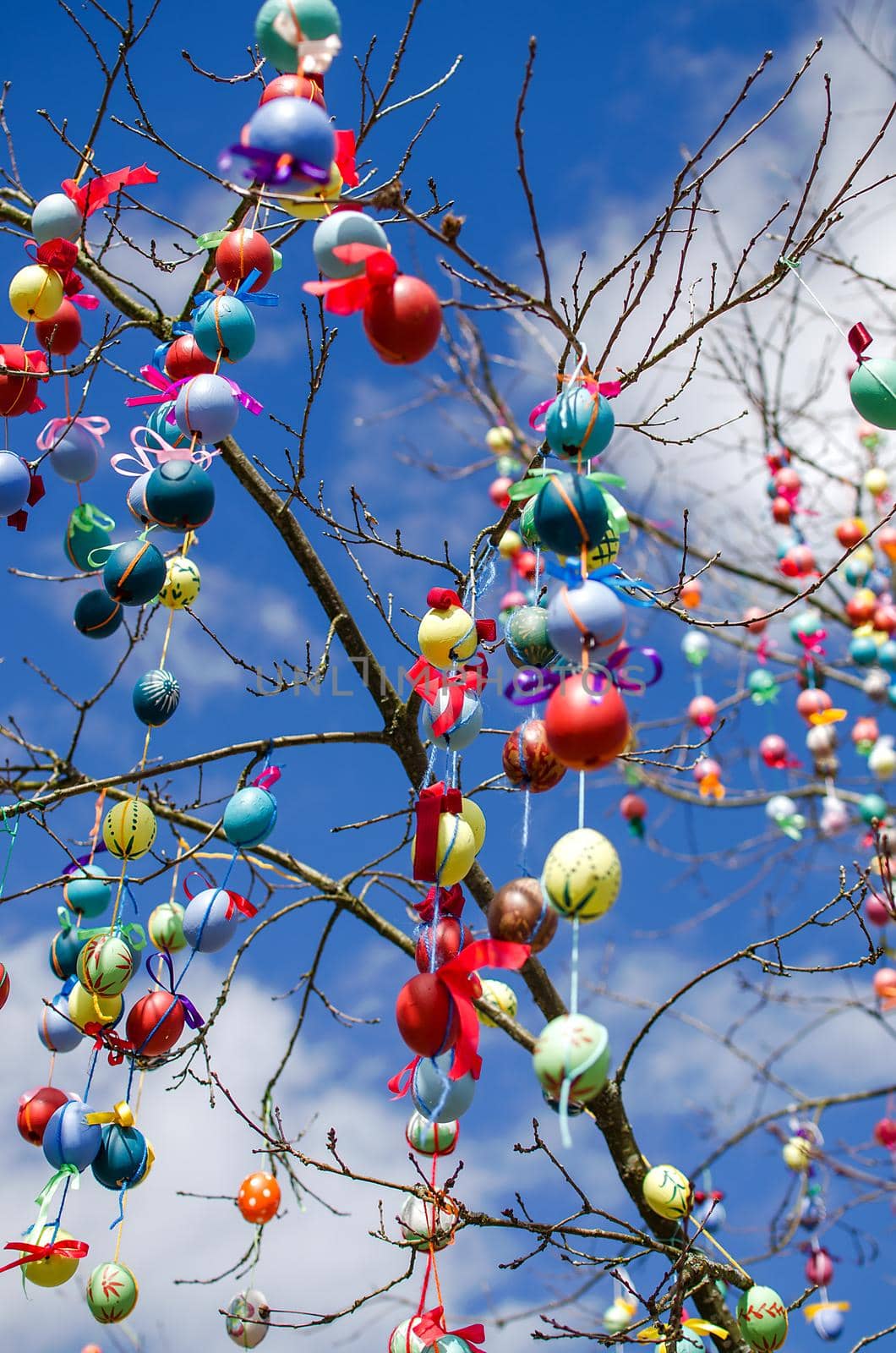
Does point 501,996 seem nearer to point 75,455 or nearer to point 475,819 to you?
point 475,819

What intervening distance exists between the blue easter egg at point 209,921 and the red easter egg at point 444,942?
70 cm

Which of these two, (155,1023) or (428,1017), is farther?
(155,1023)

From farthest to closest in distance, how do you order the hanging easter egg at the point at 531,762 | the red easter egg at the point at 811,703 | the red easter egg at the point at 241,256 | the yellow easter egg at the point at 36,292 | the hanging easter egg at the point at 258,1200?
the red easter egg at the point at 811,703
the hanging easter egg at the point at 258,1200
the yellow easter egg at the point at 36,292
the red easter egg at the point at 241,256
the hanging easter egg at the point at 531,762

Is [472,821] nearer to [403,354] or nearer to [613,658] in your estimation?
[613,658]

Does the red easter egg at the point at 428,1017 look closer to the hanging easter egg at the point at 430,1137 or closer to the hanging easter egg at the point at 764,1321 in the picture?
the hanging easter egg at the point at 430,1137

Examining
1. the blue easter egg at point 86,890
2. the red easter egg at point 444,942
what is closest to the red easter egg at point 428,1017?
the red easter egg at point 444,942

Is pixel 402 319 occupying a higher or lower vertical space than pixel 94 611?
lower

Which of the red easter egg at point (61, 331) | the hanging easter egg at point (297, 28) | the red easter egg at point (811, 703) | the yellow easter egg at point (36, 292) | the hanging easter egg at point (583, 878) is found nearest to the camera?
the hanging easter egg at point (583, 878)

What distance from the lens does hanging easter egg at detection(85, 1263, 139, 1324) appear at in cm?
250

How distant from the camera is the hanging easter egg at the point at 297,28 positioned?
5.59 ft

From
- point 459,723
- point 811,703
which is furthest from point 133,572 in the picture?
point 811,703

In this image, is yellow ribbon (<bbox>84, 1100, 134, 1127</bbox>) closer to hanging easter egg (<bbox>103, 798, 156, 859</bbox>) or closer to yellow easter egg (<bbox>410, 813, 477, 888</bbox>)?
hanging easter egg (<bbox>103, 798, 156, 859</bbox>)

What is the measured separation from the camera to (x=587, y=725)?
4.67 feet

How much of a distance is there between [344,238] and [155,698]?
127cm
